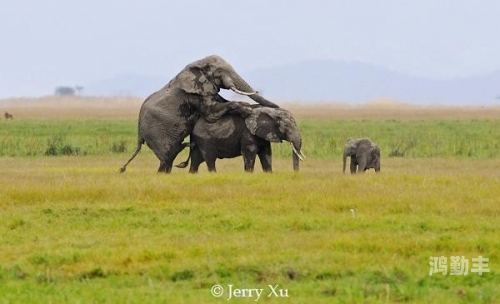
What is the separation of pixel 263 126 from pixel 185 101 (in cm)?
170

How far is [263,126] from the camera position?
A: 19219 mm

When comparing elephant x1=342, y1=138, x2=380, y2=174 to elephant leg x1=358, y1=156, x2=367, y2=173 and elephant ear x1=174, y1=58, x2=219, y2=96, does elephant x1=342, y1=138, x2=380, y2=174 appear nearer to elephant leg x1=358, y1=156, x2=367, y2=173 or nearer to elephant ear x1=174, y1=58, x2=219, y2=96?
elephant leg x1=358, y1=156, x2=367, y2=173

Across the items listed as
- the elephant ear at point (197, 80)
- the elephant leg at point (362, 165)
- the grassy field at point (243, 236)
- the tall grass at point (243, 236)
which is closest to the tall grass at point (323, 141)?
the elephant leg at point (362, 165)

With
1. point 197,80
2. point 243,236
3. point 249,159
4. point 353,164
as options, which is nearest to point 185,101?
point 197,80

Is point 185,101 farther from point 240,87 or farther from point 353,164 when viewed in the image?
point 353,164

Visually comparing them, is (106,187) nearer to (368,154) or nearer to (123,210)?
(123,210)

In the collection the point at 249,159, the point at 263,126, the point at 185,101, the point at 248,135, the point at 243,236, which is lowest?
the point at 243,236

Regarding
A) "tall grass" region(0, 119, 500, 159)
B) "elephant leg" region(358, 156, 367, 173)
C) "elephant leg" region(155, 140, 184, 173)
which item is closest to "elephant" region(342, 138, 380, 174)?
"elephant leg" region(358, 156, 367, 173)

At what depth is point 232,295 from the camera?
33.4ft

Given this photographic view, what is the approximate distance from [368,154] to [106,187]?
678 cm

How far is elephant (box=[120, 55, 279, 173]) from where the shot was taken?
65.7ft

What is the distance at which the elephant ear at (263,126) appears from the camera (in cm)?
1920

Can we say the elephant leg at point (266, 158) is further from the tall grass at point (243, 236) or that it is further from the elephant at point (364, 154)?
the elephant at point (364, 154)

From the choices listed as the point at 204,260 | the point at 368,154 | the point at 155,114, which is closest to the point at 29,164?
the point at 155,114
